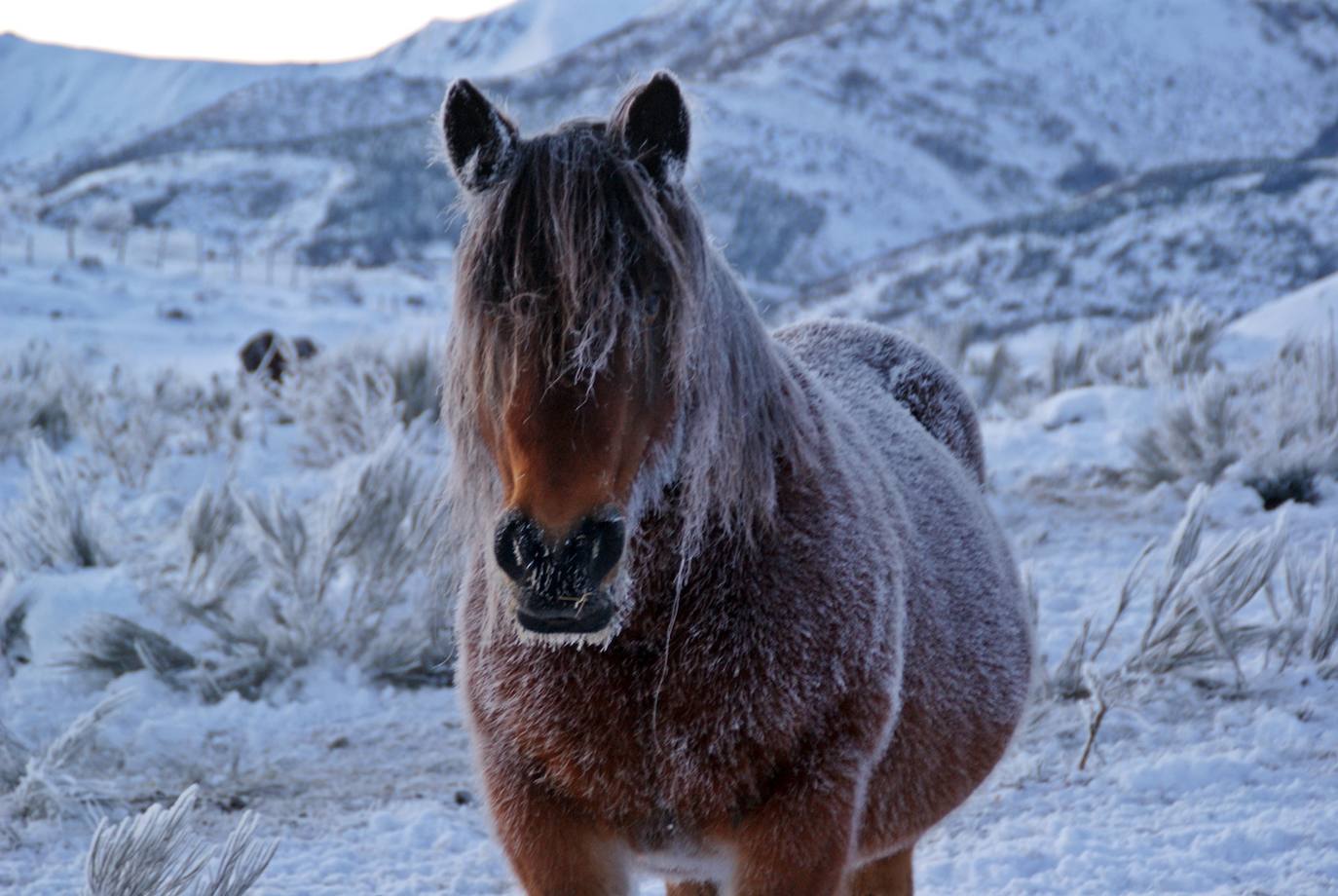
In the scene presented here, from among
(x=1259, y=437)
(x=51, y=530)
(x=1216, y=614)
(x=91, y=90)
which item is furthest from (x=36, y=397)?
(x=91, y=90)

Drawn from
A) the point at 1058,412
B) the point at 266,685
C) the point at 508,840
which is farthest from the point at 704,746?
the point at 1058,412

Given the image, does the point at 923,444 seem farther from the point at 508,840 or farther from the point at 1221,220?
the point at 1221,220

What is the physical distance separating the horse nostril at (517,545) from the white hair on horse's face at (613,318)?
6.2 inches

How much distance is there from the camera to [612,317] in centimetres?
147

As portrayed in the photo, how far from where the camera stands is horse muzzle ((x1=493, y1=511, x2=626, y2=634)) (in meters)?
1.38

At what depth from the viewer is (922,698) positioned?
6.80 feet

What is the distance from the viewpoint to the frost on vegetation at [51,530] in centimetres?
480

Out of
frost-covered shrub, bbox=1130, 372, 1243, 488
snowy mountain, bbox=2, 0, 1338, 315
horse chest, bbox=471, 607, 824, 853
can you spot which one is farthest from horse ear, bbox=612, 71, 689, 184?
snowy mountain, bbox=2, 0, 1338, 315

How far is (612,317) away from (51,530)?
4387mm

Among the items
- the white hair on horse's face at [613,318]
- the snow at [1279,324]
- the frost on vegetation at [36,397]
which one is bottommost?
the snow at [1279,324]

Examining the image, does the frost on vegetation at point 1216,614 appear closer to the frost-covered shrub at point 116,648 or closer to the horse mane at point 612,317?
the horse mane at point 612,317

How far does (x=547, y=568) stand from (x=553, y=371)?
27cm

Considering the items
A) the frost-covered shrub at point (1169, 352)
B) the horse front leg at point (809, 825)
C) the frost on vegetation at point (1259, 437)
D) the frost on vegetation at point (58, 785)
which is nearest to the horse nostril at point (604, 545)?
the horse front leg at point (809, 825)

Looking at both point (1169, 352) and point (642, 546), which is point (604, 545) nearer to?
point (642, 546)
